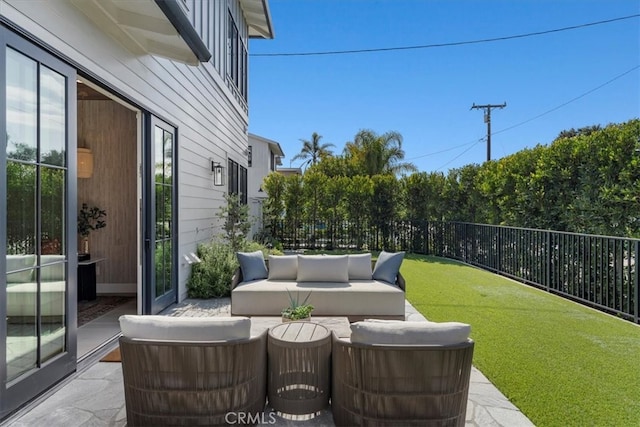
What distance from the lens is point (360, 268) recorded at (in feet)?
17.9

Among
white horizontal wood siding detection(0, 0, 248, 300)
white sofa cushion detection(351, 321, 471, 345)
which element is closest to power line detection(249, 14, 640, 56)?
white horizontal wood siding detection(0, 0, 248, 300)

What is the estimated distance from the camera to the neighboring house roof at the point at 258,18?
9.95 meters

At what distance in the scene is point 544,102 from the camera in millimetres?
18812

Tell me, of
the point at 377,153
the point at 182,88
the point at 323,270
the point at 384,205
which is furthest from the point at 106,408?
the point at 377,153

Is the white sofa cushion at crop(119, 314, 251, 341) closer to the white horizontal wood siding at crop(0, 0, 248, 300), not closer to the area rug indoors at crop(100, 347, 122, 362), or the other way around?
the area rug indoors at crop(100, 347, 122, 362)

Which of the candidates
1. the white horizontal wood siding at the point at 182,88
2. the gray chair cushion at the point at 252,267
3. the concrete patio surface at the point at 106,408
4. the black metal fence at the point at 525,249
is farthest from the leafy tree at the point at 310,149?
the concrete patio surface at the point at 106,408

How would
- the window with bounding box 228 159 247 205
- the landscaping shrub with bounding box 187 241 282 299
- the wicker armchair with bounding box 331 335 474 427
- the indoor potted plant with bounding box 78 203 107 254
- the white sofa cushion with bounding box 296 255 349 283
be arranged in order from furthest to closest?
the window with bounding box 228 159 247 205 → the indoor potted plant with bounding box 78 203 107 254 → the landscaping shrub with bounding box 187 241 282 299 → the white sofa cushion with bounding box 296 255 349 283 → the wicker armchair with bounding box 331 335 474 427

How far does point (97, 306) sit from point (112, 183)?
7.09ft

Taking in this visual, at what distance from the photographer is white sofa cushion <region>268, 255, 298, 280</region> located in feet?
17.7

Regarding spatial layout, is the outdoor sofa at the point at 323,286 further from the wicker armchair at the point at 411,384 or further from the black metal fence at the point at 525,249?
the black metal fence at the point at 525,249

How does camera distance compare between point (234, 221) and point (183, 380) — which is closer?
point (183, 380)

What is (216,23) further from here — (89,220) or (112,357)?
(112,357)

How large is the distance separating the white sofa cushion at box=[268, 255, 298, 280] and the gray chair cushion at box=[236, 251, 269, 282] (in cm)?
17

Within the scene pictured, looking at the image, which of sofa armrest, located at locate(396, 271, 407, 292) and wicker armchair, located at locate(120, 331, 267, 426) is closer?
wicker armchair, located at locate(120, 331, 267, 426)
